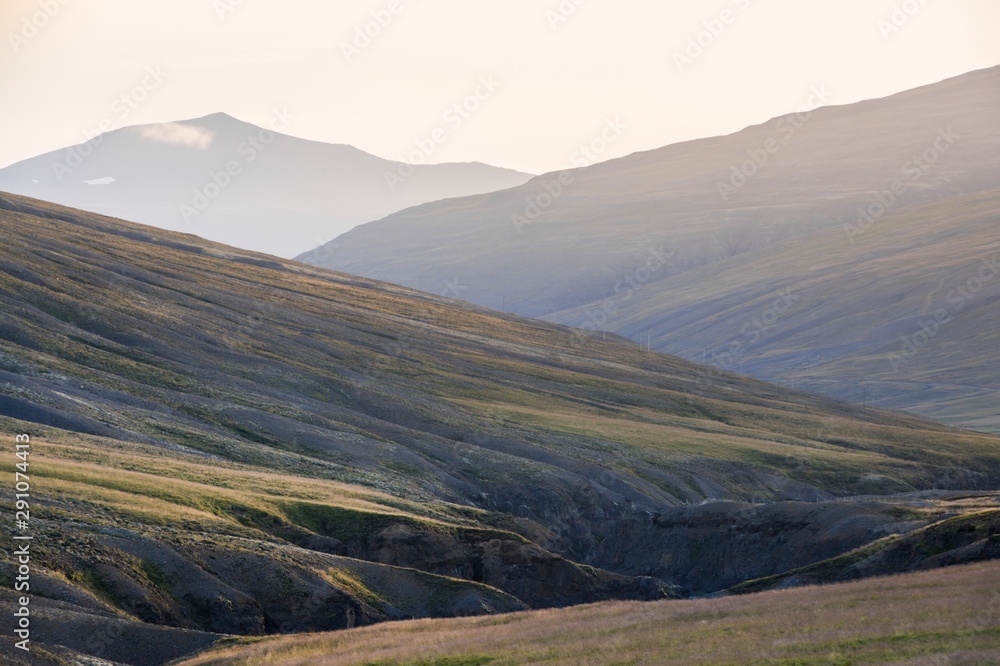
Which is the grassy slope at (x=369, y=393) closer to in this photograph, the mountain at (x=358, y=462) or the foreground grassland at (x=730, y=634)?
the mountain at (x=358, y=462)

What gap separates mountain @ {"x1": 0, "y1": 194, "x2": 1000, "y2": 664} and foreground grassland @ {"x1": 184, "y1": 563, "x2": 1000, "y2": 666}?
7529 mm

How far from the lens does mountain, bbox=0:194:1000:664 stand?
4734 cm

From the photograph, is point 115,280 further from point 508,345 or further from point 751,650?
point 751,650

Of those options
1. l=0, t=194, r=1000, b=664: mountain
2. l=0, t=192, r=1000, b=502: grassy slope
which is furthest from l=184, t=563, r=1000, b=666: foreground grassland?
l=0, t=192, r=1000, b=502: grassy slope

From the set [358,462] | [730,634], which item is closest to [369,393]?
[358,462]

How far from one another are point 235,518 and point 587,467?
45.8 meters

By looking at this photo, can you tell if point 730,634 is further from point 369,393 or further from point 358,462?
point 369,393

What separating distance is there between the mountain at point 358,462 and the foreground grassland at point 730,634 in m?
7.53

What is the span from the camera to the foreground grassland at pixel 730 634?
27.4m

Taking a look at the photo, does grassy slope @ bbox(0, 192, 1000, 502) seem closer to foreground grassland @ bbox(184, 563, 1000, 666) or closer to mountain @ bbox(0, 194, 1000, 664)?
mountain @ bbox(0, 194, 1000, 664)

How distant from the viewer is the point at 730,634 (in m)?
32.2

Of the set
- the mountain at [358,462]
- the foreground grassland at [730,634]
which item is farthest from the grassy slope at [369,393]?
the foreground grassland at [730,634]

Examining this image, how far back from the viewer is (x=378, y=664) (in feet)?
104

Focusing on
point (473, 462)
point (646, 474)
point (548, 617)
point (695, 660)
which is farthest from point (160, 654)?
point (646, 474)
